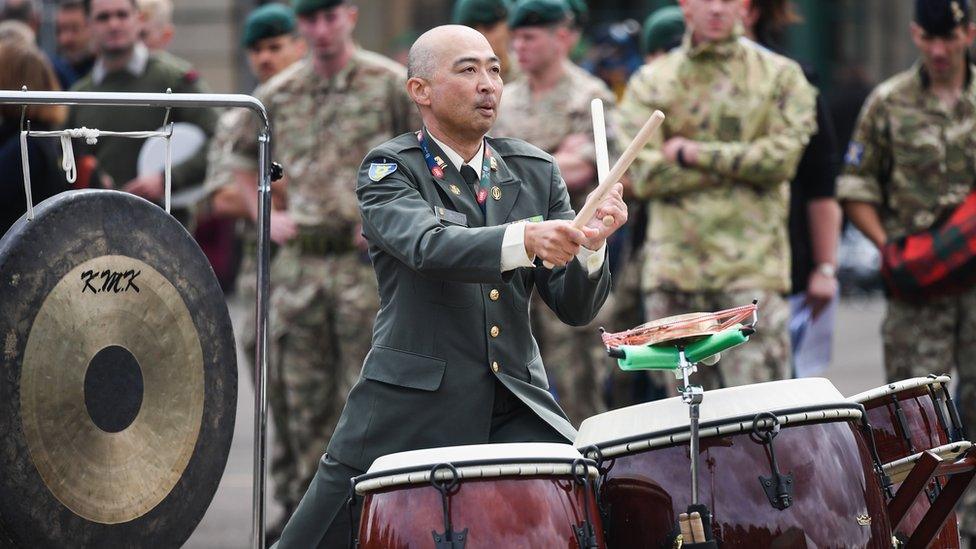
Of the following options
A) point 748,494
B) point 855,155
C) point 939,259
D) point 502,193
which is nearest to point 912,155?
point 855,155

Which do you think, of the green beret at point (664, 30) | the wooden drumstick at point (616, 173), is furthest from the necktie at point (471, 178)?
the green beret at point (664, 30)

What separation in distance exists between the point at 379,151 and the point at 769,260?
128 inches

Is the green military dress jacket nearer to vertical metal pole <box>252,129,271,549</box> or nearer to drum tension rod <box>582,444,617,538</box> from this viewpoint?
drum tension rod <box>582,444,617,538</box>

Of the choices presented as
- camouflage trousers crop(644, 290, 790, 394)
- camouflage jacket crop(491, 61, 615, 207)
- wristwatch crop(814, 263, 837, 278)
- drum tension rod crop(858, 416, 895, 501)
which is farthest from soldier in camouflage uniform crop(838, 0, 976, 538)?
drum tension rod crop(858, 416, 895, 501)

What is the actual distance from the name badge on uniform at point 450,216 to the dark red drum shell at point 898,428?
1462 millimetres

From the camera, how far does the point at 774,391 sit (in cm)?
481

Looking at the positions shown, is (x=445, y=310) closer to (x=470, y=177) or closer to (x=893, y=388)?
(x=470, y=177)

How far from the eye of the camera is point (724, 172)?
7.84 meters

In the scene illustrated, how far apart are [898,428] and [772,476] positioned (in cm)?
106

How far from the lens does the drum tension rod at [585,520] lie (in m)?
4.51

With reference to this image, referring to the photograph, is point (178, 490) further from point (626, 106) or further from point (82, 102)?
point (626, 106)

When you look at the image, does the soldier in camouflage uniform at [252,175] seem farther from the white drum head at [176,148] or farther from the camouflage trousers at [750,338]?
the camouflage trousers at [750,338]

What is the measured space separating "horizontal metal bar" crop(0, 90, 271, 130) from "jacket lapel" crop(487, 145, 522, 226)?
909 mm

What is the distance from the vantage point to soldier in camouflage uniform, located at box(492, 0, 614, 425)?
30.0 ft
